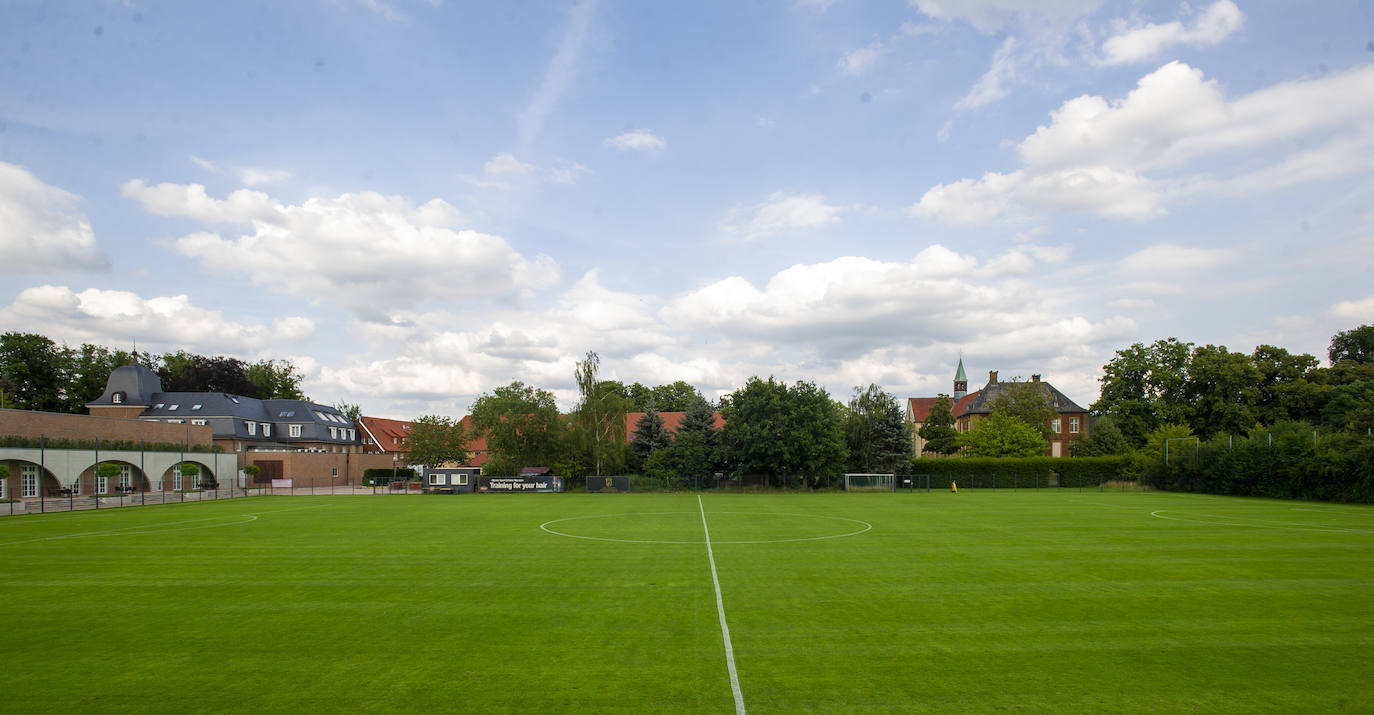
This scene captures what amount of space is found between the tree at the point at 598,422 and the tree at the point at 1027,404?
35.7m

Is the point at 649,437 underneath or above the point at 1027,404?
underneath

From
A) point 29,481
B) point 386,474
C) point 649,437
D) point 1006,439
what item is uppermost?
point 649,437

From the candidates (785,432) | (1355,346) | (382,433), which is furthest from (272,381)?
(1355,346)

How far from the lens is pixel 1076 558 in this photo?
16.3m

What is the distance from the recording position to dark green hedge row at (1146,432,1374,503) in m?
36.4

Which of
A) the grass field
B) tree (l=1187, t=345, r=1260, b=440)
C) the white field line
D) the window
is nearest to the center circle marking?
the grass field

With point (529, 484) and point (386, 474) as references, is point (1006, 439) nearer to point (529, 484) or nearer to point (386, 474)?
point (529, 484)

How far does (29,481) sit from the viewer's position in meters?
39.1

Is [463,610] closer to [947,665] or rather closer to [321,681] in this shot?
[321,681]

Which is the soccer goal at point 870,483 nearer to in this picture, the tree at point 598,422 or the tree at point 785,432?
the tree at point 785,432

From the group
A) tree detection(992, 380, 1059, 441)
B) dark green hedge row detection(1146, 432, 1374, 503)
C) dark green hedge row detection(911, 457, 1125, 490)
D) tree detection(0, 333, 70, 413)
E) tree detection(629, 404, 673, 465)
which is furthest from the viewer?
tree detection(0, 333, 70, 413)

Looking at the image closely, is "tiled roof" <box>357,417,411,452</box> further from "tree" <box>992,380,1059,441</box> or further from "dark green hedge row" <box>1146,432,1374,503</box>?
"dark green hedge row" <box>1146,432,1374,503</box>

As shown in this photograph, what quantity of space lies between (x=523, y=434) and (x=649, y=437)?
392 inches

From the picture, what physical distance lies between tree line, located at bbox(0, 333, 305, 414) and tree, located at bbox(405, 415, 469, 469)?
33411 mm
